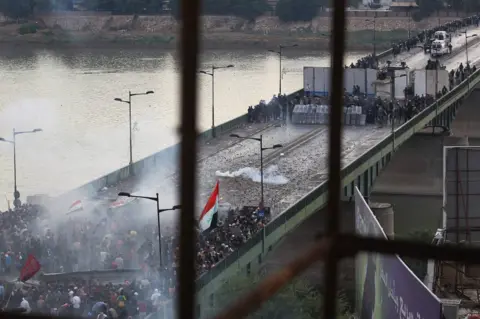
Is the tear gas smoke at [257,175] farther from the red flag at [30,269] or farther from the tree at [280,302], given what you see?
the red flag at [30,269]

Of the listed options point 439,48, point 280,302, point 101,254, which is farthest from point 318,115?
point 101,254

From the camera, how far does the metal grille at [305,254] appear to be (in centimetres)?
90

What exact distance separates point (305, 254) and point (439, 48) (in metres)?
22.7

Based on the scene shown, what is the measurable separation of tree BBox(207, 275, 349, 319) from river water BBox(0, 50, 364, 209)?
15.8 ft

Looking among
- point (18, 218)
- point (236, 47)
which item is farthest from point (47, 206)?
point (236, 47)

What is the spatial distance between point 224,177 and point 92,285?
533cm

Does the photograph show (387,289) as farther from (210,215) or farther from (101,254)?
(101,254)

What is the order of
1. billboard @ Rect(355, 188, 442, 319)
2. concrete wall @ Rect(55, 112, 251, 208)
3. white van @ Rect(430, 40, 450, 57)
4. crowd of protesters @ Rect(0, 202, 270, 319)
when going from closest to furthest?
1. billboard @ Rect(355, 188, 442, 319)
2. crowd of protesters @ Rect(0, 202, 270, 319)
3. concrete wall @ Rect(55, 112, 251, 208)
4. white van @ Rect(430, 40, 450, 57)

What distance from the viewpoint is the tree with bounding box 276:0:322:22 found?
2712cm

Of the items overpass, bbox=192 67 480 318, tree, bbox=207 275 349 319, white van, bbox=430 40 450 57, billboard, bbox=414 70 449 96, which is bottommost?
tree, bbox=207 275 349 319

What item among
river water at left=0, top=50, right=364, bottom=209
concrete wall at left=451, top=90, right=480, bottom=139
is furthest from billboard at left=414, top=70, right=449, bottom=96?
river water at left=0, top=50, right=364, bottom=209

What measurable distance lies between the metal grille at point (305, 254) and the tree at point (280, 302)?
6307 millimetres

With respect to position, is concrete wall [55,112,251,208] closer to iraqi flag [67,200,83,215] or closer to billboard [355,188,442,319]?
iraqi flag [67,200,83,215]

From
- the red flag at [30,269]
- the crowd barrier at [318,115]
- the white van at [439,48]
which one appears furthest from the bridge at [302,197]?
the white van at [439,48]
